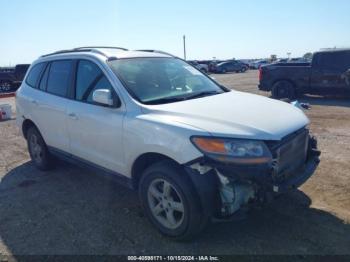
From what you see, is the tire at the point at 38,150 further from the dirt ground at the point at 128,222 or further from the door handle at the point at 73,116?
the door handle at the point at 73,116

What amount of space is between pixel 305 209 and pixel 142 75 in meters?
2.47

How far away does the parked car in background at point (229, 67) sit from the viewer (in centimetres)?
4188

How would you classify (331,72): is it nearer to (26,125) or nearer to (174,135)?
(26,125)

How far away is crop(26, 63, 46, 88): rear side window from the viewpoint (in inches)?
221

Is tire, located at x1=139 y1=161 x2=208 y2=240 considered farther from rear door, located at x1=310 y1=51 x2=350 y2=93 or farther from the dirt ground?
rear door, located at x1=310 y1=51 x2=350 y2=93

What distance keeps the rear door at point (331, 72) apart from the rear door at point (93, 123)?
10.2 m

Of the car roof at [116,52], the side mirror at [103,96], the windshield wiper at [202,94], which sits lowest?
the windshield wiper at [202,94]

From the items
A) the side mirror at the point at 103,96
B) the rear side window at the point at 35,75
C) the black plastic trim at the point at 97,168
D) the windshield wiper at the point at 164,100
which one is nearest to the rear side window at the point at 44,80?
the rear side window at the point at 35,75

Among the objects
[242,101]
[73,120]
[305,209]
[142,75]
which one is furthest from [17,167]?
[305,209]

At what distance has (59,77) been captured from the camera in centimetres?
506

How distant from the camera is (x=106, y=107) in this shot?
3951mm

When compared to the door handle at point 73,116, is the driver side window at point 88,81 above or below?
above

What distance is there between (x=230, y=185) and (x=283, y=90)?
10984 mm

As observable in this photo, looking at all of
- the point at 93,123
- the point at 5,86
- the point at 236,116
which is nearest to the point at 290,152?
the point at 236,116
